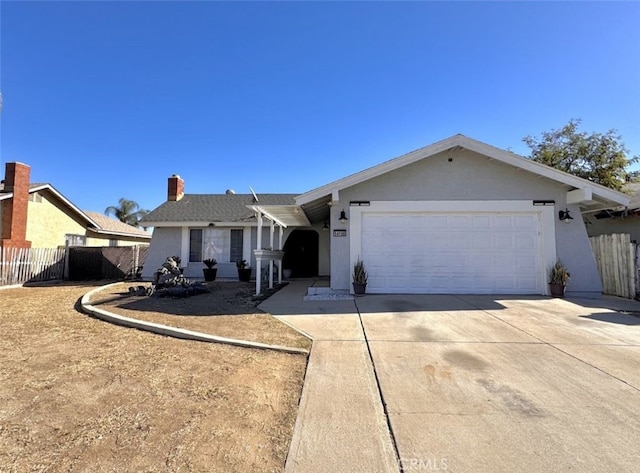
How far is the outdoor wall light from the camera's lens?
31.7ft

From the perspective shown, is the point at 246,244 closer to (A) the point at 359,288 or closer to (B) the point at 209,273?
(B) the point at 209,273

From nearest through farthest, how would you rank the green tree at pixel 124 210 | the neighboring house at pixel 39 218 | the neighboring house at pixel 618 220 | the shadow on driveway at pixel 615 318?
1. the shadow on driveway at pixel 615 318
2. the neighboring house at pixel 618 220
3. the neighboring house at pixel 39 218
4. the green tree at pixel 124 210

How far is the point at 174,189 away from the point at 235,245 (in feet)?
17.6

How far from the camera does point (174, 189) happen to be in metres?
17.9

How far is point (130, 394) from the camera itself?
336 centimetres

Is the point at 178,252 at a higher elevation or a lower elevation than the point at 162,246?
lower

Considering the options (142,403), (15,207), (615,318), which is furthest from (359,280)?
(15,207)

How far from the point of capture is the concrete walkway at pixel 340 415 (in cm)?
232

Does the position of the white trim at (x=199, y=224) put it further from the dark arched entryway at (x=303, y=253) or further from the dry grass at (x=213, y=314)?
the dry grass at (x=213, y=314)

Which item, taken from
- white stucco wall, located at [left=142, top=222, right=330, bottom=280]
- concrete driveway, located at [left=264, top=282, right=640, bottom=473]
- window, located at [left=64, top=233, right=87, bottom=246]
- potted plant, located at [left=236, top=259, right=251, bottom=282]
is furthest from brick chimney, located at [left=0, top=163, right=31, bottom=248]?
concrete driveway, located at [left=264, top=282, right=640, bottom=473]

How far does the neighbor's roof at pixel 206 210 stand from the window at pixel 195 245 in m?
0.63

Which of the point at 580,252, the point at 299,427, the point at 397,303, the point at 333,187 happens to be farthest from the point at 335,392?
the point at 580,252

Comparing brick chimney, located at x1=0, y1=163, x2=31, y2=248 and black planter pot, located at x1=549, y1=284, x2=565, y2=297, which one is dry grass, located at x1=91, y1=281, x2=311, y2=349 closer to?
black planter pot, located at x1=549, y1=284, x2=565, y2=297

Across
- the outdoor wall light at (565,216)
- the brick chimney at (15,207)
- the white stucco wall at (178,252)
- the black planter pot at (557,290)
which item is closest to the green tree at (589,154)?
the outdoor wall light at (565,216)
